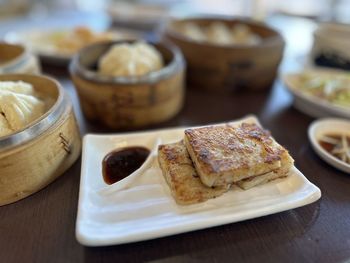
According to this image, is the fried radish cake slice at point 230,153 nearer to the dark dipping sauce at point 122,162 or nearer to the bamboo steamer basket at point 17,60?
the dark dipping sauce at point 122,162

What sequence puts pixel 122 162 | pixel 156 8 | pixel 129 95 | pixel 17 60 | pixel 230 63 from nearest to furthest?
1. pixel 122 162
2. pixel 129 95
3. pixel 17 60
4. pixel 230 63
5. pixel 156 8

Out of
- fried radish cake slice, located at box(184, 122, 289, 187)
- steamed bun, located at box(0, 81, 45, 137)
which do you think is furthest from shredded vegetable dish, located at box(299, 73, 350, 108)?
steamed bun, located at box(0, 81, 45, 137)

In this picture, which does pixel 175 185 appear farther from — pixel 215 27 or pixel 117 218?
pixel 215 27

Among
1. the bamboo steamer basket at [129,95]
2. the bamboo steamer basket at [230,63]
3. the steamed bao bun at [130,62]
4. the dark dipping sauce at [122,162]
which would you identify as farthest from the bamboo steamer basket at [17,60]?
the bamboo steamer basket at [230,63]

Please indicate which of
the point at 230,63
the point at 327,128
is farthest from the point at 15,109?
the point at 327,128

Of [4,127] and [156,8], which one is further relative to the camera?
[156,8]

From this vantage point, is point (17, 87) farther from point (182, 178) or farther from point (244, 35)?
point (244, 35)

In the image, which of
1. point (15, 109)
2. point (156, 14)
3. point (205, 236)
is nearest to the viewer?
point (205, 236)

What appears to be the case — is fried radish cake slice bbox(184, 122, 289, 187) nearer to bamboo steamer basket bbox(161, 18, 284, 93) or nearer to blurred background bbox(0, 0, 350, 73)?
bamboo steamer basket bbox(161, 18, 284, 93)
